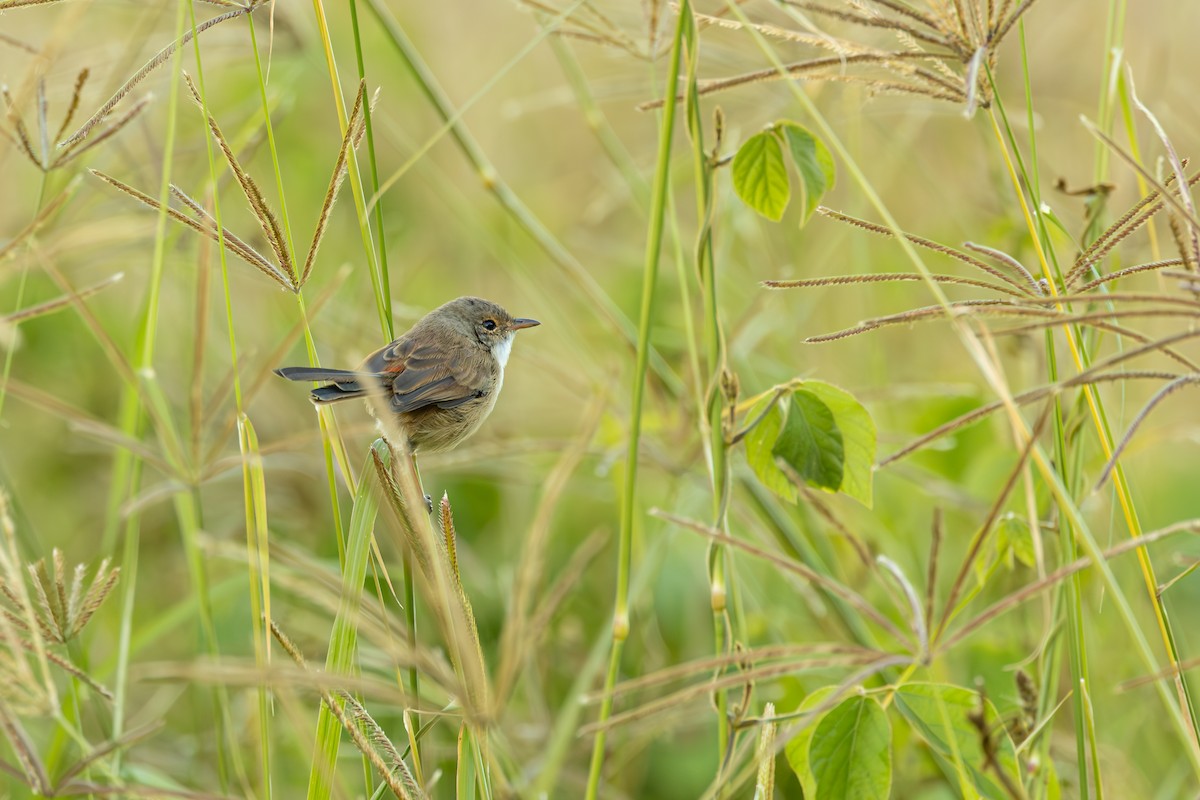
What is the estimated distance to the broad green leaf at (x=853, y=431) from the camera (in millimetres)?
1541

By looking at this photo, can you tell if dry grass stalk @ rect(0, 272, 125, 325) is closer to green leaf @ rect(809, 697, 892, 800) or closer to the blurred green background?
the blurred green background

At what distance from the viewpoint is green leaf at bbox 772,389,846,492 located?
5.02 ft

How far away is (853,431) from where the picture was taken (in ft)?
5.10

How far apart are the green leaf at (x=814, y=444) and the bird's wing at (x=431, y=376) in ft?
4.24

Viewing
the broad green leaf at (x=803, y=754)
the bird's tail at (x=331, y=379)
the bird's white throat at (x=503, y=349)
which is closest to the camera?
the broad green leaf at (x=803, y=754)

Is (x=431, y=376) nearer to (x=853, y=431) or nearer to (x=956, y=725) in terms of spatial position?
(x=853, y=431)

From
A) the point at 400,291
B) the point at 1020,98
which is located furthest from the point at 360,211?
the point at 1020,98

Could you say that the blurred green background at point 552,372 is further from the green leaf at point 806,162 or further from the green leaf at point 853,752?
the green leaf at point 853,752

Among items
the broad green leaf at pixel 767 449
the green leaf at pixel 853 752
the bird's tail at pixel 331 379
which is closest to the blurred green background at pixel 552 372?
the bird's tail at pixel 331 379

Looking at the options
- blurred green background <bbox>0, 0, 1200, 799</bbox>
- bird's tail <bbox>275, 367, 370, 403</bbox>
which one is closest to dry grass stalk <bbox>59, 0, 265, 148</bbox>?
blurred green background <bbox>0, 0, 1200, 799</bbox>

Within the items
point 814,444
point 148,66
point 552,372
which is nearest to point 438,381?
point 552,372

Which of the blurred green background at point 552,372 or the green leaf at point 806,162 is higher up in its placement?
the green leaf at point 806,162

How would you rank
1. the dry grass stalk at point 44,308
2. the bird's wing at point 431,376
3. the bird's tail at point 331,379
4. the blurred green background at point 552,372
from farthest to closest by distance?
the bird's wing at point 431,376 → the blurred green background at point 552,372 → the bird's tail at point 331,379 → the dry grass stalk at point 44,308

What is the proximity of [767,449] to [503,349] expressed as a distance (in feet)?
6.01
